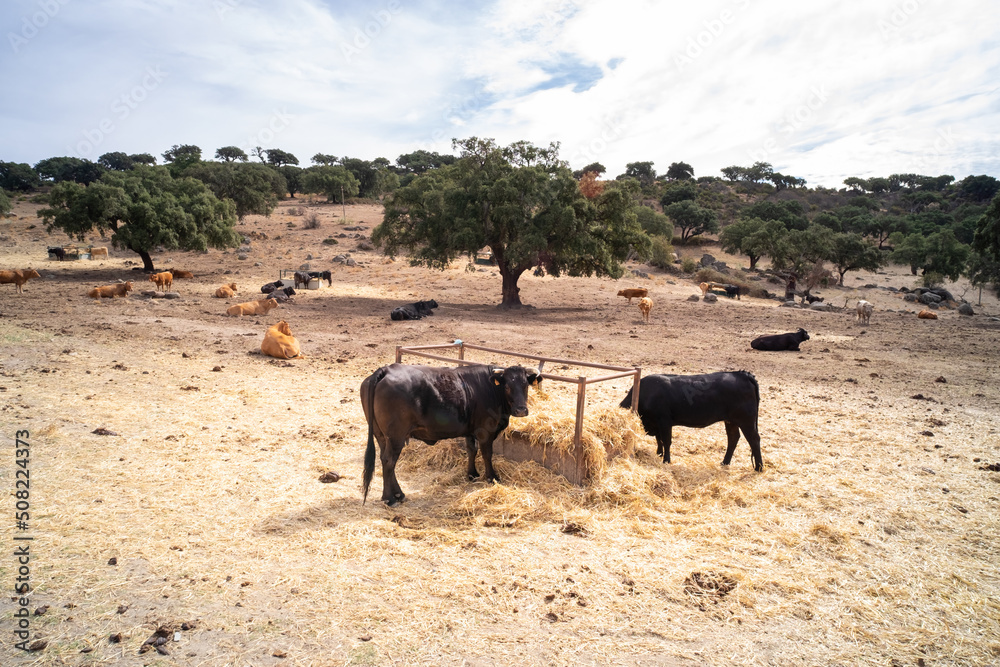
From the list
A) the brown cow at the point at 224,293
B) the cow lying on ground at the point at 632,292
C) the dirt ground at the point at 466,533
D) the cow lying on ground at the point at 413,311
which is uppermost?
the cow lying on ground at the point at 632,292

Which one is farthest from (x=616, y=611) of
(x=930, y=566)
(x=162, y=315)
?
(x=162, y=315)

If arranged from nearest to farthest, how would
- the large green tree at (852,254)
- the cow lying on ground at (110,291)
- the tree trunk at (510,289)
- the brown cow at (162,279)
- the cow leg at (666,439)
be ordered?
1. the cow leg at (666,439)
2. the cow lying on ground at (110,291)
3. the brown cow at (162,279)
4. the tree trunk at (510,289)
5. the large green tree at (852,254)

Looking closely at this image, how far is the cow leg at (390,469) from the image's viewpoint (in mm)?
6191

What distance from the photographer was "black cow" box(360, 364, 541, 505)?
242 inches

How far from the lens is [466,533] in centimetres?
554

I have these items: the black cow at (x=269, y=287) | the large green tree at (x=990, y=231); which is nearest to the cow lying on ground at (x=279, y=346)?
the black cow at (x=269, y=287)

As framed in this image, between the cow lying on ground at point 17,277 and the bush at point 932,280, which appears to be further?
the bush at point 932,280

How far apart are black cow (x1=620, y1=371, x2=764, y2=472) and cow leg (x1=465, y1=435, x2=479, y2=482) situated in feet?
7.93

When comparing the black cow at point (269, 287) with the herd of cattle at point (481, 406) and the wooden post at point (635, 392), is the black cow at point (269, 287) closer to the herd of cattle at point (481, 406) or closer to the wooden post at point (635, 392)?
the herd of cattle at point (481, 406)

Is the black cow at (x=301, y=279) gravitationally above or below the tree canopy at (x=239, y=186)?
below

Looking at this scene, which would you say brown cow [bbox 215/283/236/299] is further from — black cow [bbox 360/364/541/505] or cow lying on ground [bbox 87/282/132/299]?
black cow [bbox 360/364/541/505]

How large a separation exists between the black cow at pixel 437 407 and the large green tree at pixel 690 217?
53402mm

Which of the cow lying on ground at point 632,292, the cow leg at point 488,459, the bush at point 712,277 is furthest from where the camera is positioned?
the bush at point 712,277

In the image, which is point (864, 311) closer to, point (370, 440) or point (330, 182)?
point (370, 440)
